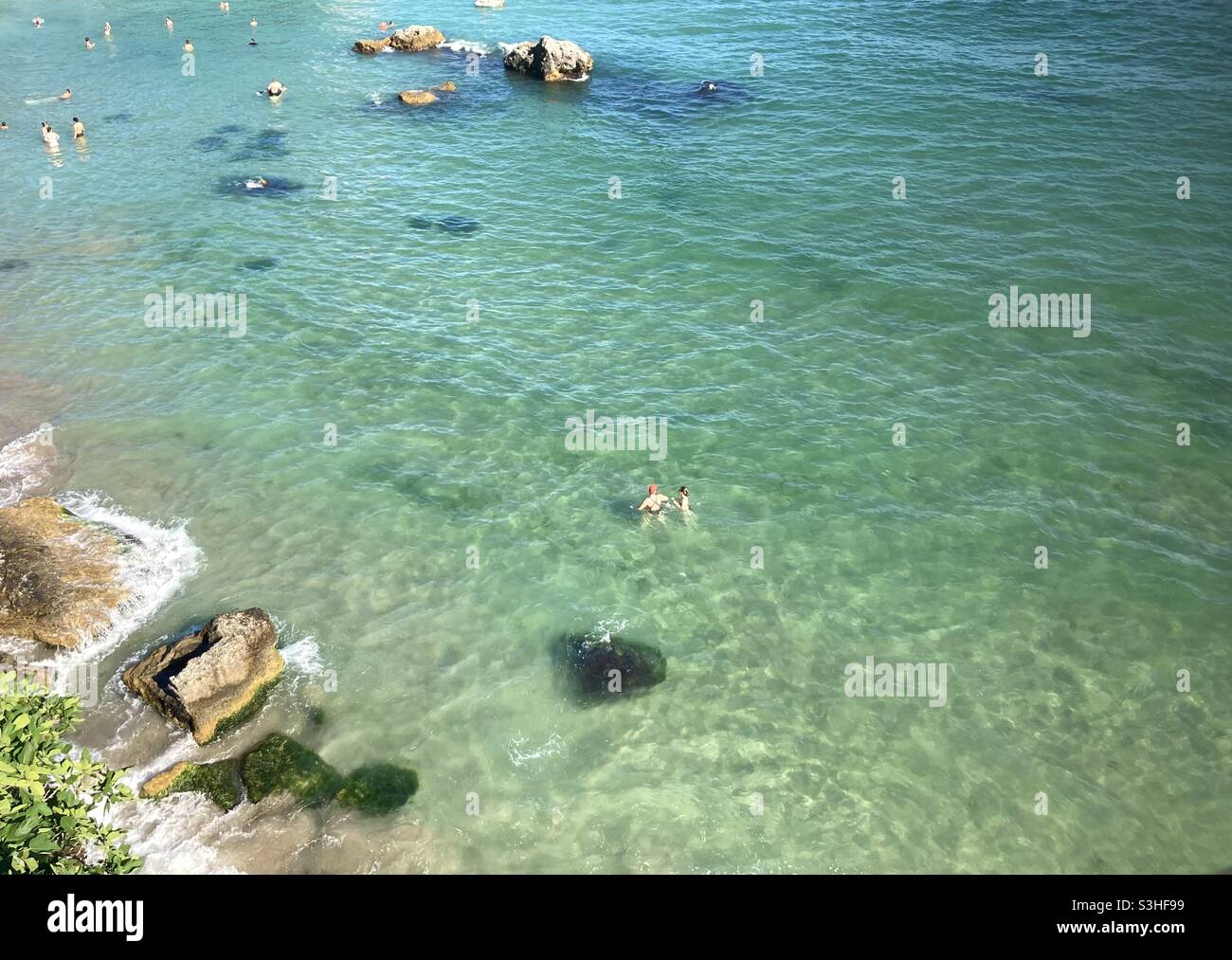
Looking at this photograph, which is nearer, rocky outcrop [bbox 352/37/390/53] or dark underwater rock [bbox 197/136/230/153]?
dark underwater rock [bbox 197/136/230/153]

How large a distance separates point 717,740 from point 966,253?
97.2 feet

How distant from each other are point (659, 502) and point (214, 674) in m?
14.2

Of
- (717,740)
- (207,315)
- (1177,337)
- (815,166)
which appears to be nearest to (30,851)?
(717,740)

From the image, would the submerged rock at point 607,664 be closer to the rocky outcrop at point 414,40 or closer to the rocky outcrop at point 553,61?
the rocky outcrop at point 553,61

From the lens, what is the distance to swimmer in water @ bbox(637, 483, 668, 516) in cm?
2741

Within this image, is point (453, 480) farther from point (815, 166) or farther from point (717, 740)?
point (815, 166)

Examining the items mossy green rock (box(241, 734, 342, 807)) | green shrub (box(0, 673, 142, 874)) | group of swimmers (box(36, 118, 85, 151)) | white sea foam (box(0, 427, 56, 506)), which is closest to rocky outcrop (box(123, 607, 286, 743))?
mossy green rock (box(241, 734, 342, 807))

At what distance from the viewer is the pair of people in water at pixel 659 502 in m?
27.4

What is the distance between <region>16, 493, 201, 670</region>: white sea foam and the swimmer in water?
48.1 ft

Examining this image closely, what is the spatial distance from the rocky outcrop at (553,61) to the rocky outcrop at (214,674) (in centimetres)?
5321

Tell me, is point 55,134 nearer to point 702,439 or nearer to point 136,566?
point 136,566

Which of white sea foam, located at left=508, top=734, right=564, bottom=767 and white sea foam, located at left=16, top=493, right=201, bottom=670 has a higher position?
white sea foam, located at left=16, top=493, right=201, bottom=670

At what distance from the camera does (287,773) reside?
20.4 meters

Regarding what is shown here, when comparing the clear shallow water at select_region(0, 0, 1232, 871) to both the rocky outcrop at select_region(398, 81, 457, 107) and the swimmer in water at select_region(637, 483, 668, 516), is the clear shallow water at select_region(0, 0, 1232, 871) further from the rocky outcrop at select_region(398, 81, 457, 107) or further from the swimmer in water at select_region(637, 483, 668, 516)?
the rocky outcrop at select_region(398, 81, 457, 107)
